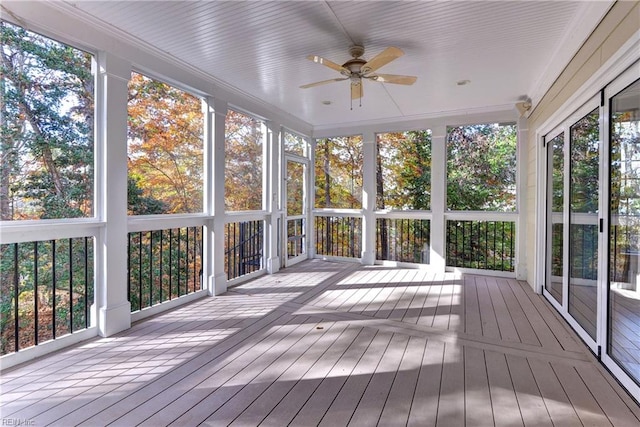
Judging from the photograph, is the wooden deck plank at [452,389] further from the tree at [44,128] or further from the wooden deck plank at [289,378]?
the tree at [44,128]

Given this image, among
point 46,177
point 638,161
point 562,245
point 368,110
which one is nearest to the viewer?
point 638,161

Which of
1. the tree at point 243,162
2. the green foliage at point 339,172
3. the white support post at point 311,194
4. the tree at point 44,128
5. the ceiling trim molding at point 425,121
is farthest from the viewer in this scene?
the white support post at point 311,194

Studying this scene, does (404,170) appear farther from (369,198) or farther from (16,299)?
(16,299)

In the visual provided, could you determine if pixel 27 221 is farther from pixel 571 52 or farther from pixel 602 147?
pixel 571 52

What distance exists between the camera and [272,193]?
516cm

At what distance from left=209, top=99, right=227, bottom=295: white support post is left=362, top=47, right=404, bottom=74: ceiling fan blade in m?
1.90

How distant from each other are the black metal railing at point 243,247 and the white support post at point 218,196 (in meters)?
0.36

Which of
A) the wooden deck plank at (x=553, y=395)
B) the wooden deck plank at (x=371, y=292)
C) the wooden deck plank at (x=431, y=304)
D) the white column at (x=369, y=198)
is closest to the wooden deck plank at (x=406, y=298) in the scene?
the wooden deck plank at (x=431, y=304)

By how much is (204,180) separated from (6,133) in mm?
1864

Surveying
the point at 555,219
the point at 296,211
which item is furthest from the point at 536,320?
the point at 296,211

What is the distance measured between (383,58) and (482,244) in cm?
366

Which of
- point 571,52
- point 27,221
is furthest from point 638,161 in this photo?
point 27,221

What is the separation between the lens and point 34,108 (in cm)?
238

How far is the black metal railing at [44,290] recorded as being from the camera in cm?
234
